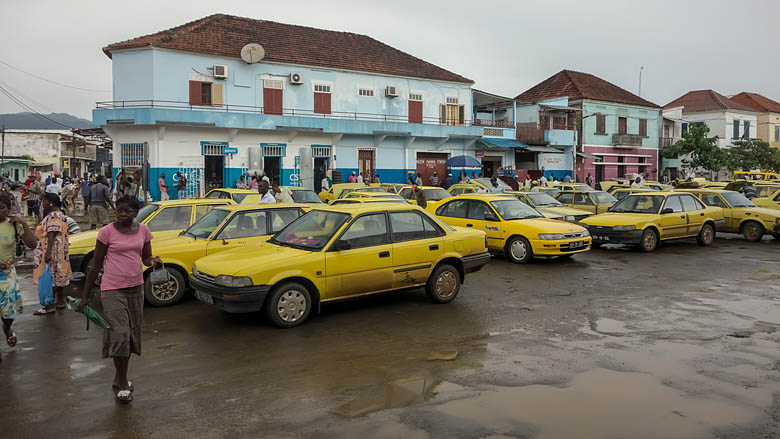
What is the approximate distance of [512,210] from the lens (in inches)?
522

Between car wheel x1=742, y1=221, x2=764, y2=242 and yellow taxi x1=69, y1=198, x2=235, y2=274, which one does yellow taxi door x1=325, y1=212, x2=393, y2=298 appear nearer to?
yellow taxi x1=69, y1=198, x2=235, y2=274

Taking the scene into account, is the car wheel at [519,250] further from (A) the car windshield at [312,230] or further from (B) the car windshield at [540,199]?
(B) the car windshield at [540,199]

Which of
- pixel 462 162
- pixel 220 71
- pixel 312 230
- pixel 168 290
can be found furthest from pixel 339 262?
pixel 462 162

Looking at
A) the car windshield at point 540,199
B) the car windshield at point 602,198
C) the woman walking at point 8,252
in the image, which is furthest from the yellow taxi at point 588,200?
the woman walking at point 8,252

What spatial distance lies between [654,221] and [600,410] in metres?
10.8

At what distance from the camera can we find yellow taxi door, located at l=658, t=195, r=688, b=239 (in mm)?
14735

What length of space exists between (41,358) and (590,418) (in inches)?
218

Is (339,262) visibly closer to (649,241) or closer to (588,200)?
(649,241)

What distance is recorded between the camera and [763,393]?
523 cm

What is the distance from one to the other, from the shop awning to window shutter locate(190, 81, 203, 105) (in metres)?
17.8

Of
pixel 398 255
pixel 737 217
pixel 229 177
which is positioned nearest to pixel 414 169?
pixel 229 177

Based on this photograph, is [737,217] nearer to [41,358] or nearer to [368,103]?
[41,358]

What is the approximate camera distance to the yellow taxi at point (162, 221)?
9609 millimetres

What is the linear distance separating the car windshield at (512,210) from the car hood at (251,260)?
6381mm
